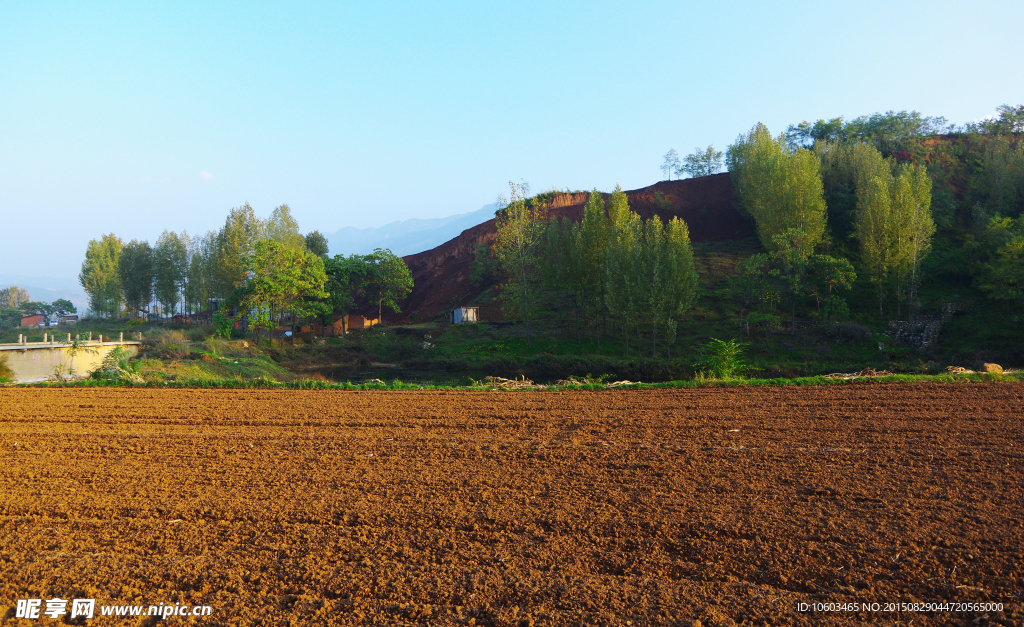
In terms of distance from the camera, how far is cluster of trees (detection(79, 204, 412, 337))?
1794 inches

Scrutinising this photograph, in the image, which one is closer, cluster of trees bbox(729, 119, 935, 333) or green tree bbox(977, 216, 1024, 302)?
green tree bbox(977, 216, 1024, 302)

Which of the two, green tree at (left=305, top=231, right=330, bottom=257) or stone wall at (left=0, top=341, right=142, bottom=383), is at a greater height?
green tree at (left=305, top=231, right=330, bottom=257)

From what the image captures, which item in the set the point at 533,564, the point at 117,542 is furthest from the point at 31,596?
the point at 533,564

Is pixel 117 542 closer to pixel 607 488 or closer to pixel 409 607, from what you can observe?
pixel 409 607

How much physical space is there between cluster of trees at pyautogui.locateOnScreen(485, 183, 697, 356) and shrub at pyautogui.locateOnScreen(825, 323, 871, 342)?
10026 millimetres

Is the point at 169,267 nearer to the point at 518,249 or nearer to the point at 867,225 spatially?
the point at 518,249

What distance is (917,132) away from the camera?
243 feet

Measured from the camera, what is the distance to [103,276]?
7212 centimetres

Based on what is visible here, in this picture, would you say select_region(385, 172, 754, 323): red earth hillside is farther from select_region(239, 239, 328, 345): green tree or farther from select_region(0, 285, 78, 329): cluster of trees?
select_region(0, 285, 78, 329): cluster of trees

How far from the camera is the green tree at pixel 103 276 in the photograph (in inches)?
2832

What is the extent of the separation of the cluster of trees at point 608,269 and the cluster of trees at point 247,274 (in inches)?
692

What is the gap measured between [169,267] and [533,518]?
265ft

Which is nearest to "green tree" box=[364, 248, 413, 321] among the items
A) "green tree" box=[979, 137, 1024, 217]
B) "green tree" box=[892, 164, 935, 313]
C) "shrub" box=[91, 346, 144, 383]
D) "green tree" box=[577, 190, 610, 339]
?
"green tree" box=[577, 190, 610, 339]

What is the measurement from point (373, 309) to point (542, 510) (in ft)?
231
